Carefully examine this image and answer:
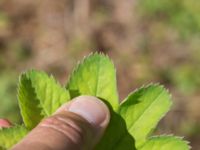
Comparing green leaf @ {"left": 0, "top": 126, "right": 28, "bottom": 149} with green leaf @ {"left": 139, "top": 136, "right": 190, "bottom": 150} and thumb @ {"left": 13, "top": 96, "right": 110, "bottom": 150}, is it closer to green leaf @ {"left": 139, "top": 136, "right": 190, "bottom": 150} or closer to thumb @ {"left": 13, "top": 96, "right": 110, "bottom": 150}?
thumb @ {"left": 13, "top": 96, "right": 110, "bottom": 150}

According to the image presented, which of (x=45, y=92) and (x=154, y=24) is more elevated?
(x=45, y=92)

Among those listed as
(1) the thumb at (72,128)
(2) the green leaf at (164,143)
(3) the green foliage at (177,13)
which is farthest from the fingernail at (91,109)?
(3) the green foliage at (177,13)

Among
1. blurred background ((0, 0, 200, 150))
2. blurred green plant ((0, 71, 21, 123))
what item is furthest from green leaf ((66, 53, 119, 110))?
blurred green plant ((0, 71, 21, 123))

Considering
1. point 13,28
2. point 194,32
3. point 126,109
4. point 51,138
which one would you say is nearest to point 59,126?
point 51,138

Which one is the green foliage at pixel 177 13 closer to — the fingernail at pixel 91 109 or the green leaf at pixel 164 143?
the fingernail at pixel 91 109

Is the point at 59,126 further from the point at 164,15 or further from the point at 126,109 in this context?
the point at 164,15

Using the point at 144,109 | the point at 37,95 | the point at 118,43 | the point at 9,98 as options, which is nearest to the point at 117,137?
the point at 144,109
